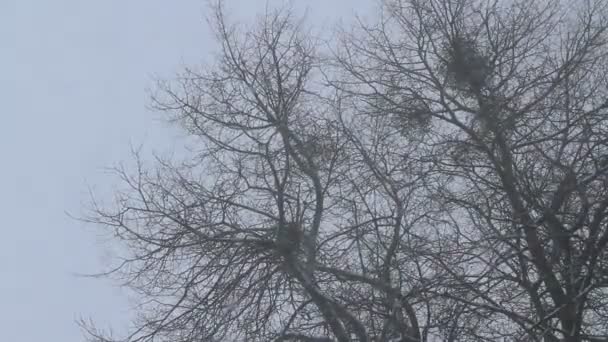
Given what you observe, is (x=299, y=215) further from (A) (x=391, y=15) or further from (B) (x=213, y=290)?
(A) (x=391, y=15)

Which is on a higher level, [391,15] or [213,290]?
[391,15]

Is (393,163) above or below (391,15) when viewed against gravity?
below

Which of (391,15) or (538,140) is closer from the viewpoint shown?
(538,140)

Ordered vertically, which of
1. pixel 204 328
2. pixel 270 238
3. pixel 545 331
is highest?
pixel 270 238

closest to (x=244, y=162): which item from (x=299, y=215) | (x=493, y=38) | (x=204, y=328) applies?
(x=299, y=215)

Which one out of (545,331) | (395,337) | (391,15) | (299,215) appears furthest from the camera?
(391,15)

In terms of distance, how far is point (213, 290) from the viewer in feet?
34.2

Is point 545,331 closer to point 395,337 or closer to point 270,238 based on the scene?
point 395,337

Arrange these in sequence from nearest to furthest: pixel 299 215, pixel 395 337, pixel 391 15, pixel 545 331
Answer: pixel 545 331, pixel 395 337, pixel 299 215, pixel 391 15

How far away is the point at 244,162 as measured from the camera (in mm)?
10992

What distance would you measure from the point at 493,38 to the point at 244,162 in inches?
105

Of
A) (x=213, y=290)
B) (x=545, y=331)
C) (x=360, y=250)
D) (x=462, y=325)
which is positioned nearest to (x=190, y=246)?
(x=213, y=290)

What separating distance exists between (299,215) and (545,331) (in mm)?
2543

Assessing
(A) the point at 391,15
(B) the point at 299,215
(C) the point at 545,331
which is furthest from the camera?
(A) the point at 391,15
